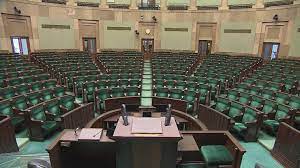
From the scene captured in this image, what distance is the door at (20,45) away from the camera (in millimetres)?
10013

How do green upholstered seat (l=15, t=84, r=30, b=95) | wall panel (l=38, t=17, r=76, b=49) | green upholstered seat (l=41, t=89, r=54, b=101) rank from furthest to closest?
1. wall panel (l=38, t=17, r=76, b=49)
2. green upholstered seat (l=15, t=84, r=30, b=95)
3. green upholstered seat (l=41, t=89, r=54, b=101)

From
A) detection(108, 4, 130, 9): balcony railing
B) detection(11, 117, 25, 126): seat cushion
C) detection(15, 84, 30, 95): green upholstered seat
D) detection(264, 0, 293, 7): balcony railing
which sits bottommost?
detection(11, 117, 25, 126): seat cushion

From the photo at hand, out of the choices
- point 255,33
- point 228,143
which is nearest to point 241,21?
point 255,33

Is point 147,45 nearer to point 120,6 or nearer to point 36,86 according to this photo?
point 120,6

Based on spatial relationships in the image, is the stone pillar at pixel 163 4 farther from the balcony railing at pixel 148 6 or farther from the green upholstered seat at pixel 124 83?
the green upholstered seat at pixel 124 83

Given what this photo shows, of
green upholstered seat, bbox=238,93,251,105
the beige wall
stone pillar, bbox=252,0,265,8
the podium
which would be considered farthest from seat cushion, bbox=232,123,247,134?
stone pillar, bbox=252,0,265,8

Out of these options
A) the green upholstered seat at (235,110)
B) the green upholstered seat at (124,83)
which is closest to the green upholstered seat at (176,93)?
the green upholstered seat at (235,110)

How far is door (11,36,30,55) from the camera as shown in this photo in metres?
10.0

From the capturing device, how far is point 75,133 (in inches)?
83.1

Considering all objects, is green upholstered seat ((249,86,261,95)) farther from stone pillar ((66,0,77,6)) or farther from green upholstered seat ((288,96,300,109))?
stone pillar ((66,0,77,6))

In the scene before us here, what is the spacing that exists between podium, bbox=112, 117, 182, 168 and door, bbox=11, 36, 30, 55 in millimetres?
10712

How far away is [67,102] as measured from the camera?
451cm

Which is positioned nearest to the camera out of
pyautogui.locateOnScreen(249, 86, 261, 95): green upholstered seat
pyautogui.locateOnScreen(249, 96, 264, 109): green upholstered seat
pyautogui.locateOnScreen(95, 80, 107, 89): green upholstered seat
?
pyautogui.locateOnScreen(249, 96, 264, 109): green upholstered seat

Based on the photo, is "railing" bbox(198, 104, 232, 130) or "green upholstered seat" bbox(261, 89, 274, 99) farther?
"green upholstered seat" bbox(261, 89, 274, 99)
